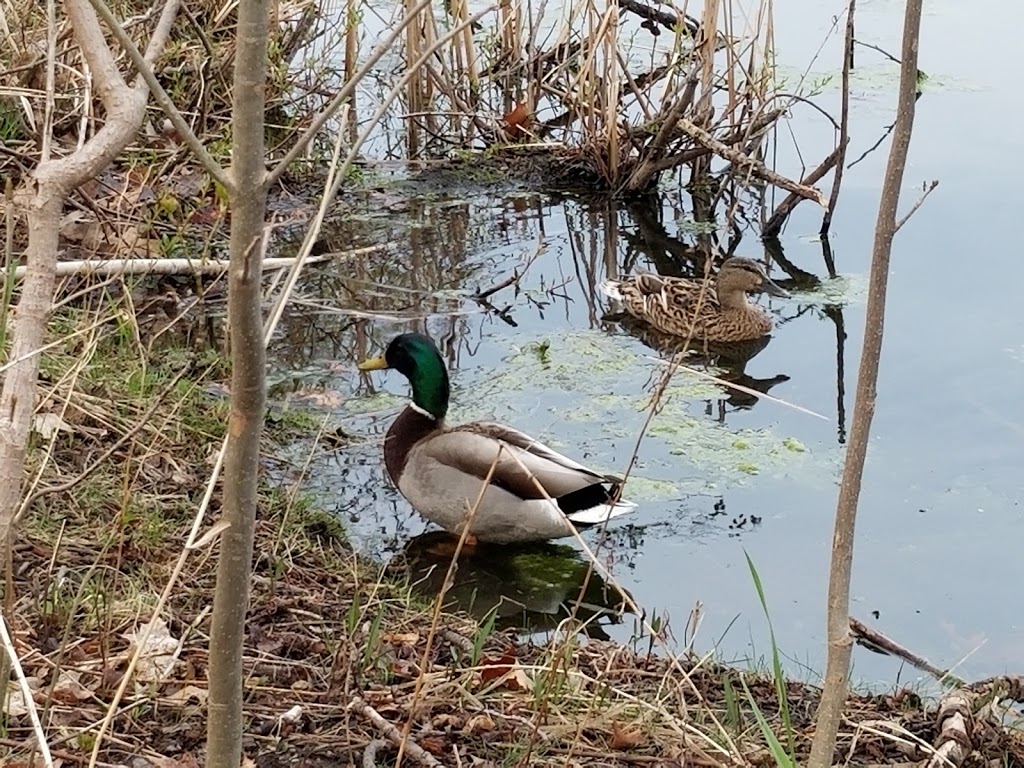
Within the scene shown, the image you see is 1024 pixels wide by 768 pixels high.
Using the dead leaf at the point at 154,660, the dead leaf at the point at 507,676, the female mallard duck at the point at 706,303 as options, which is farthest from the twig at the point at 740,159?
the dead leaf at the point at 154,660

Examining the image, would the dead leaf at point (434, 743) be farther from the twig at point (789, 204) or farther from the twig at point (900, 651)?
the twig at point (789, 204)

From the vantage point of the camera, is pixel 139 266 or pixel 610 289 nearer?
pixel 139 266

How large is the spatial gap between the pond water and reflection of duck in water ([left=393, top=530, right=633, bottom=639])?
2.0 inches

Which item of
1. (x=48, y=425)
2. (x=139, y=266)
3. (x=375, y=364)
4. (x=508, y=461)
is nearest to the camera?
(x=48, y=425)

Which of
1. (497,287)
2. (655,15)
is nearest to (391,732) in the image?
(497,287)

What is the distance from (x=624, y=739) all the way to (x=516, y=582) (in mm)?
1864

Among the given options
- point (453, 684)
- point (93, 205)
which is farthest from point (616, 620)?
point (93, 205)

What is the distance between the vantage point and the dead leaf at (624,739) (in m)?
2.71

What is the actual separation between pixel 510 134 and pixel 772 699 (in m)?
5.21

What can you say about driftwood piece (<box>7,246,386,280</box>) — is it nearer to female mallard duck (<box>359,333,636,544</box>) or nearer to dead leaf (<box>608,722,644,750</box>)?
female mallard duck (<box>359,333,636,544</box>)

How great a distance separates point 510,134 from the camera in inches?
314

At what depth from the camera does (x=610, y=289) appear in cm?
668

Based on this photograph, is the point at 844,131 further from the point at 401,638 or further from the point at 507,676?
the point at 507,676

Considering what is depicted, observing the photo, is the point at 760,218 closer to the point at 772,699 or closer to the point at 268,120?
the point at 268,120
